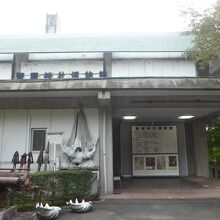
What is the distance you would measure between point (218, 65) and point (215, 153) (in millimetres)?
6705

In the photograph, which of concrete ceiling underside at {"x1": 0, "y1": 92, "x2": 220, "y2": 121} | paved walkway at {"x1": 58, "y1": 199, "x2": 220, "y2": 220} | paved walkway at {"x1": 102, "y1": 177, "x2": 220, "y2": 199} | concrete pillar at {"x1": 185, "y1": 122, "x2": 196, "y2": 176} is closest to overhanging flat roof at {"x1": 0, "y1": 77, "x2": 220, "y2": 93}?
concrete ceiling underside at {"x1": 0, "y1": 92, "x2": 220, "y2": 121}

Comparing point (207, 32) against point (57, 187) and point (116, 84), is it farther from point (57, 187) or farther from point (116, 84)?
point (57, 187)

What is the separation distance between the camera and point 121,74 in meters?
16.0

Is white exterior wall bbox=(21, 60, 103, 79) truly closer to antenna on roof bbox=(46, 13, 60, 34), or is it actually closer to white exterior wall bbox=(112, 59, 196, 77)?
white exterior wall bbox=(112, 59, 196, 77)

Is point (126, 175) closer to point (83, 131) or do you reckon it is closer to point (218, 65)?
point (83, 131)

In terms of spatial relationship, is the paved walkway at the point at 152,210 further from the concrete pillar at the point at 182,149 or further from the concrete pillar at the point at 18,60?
the concrete pillar at the point at 18,60

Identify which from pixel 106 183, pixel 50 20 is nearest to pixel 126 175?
pixel 106 183

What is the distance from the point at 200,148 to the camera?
1630 centimetres

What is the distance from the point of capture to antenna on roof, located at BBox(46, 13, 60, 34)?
2198 cm

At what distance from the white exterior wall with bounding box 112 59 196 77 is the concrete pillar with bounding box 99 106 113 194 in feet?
15.5

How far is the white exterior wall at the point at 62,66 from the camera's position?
16.0m

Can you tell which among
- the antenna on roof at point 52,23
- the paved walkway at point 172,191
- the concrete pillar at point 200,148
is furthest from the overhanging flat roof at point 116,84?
the antenna on roof at point 52,23

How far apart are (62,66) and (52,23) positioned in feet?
24.6

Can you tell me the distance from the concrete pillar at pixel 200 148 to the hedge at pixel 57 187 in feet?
28.6
